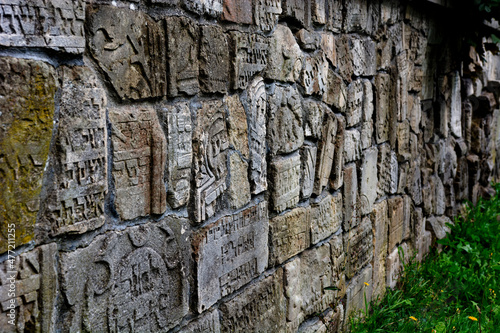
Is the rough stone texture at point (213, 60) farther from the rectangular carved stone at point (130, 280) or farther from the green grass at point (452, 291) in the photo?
the green grass at point (452, 291)

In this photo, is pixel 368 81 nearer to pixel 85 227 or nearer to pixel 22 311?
pixel 85 227

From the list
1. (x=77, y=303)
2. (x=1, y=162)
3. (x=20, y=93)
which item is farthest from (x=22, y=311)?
(x=20, y=93)

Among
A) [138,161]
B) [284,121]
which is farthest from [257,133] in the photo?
[138,161]

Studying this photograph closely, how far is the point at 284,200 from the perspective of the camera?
2.22 meters

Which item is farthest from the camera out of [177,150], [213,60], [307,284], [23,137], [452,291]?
[452,291]

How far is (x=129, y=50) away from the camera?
1.35 meters

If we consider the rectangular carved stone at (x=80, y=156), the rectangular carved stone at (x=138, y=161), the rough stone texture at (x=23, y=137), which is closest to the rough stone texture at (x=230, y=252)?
the rectangular carved stone at (x=138, y=161)

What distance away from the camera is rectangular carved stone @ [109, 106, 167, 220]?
52.6 inches

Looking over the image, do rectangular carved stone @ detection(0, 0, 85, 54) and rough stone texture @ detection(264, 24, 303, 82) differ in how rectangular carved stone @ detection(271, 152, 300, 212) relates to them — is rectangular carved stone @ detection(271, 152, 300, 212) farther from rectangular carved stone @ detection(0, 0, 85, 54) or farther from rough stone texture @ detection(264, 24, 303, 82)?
rectangular carved stone @ detection(0, 0, 85, 54)

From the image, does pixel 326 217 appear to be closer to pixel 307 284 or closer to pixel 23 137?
pixel 307 284

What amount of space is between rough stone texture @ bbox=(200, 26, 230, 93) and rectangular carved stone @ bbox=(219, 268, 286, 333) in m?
0.78

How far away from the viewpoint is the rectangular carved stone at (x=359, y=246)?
9.70ft

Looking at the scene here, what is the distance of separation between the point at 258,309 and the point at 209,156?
720 mm

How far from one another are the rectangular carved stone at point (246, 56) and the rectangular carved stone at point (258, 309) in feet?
2.64
